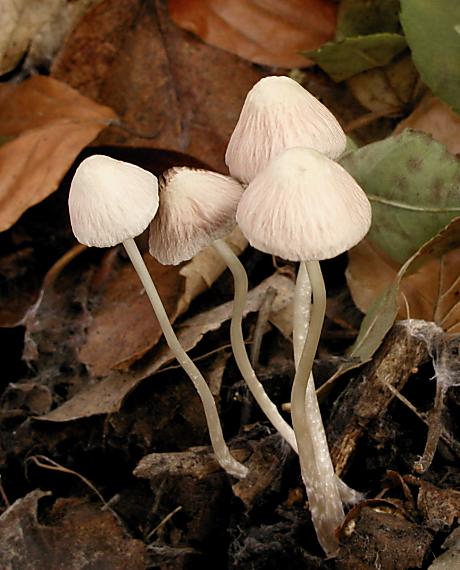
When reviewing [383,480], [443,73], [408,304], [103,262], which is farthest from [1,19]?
[383,480]

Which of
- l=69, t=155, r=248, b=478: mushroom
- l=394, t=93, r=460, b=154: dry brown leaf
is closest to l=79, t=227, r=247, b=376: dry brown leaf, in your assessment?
l=394, t=93, r=460, b=154: dry brown leaf

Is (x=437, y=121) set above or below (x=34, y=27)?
below

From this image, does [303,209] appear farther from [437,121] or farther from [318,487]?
[437,121]

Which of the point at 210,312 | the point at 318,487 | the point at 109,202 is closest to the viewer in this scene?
the point at 109,202

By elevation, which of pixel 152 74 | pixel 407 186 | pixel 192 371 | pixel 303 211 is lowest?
pixel 192 371

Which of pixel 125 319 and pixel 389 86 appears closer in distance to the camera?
pixel 125 319

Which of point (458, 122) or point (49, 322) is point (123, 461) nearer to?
point (49, 322)

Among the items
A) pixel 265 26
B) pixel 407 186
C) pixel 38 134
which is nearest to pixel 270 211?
pixel 407 186
